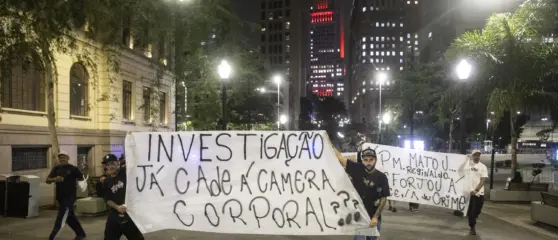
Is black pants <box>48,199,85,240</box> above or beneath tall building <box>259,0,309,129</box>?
beneath

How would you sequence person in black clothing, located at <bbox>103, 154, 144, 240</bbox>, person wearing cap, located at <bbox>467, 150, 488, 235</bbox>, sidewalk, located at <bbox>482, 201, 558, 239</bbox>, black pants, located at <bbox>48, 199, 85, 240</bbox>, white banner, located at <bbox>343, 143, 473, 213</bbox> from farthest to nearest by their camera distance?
white banner, located at <bbox>343, 143, 473, 213</bbox> → sidewalk, located at <bbox>482, 201, 558, 239</bbox> → person wearing cap, located at <bbox>467, 150, 488, 235</bbox> → black pants, located at <bbox>48, 199, 85, 240</bbox> → person in black clothing, located at <bbox>103, 154, 144, 240</bbox>

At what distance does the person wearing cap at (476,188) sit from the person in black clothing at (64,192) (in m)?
7.66

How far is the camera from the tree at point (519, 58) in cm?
1648

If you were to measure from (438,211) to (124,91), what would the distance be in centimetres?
1850

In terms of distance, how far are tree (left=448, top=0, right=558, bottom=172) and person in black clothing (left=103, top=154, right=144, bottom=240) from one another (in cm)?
1388

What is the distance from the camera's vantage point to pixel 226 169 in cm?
655

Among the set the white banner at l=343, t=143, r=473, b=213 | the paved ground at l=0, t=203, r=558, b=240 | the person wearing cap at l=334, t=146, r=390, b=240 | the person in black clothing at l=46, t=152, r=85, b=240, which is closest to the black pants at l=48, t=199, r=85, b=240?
the person in black clothing at l=46, t=152, r=85, b=240

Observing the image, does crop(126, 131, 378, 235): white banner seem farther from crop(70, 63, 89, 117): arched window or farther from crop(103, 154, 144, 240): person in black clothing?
crop(70, 63, 89, 117): arched window

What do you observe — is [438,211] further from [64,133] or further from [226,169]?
[64,133]

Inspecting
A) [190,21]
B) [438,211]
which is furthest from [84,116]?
[438,211]

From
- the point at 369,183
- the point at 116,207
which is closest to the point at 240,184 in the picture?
the point at 116,207

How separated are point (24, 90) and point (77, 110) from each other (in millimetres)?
4116

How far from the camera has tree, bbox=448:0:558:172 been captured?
16484 millimetres

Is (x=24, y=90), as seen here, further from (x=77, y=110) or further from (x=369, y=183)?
(x=369, y=183)
